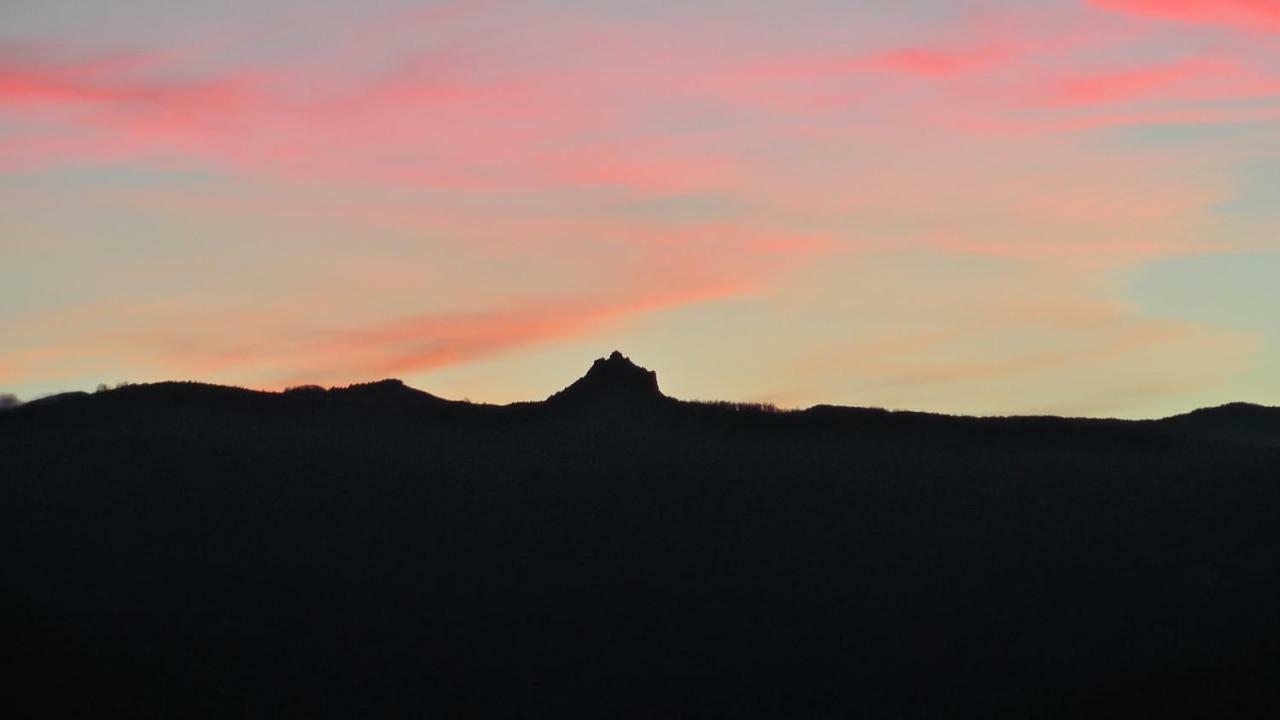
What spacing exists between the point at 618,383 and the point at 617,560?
7.29 meters

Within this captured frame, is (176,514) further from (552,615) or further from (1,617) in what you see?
(552,615)

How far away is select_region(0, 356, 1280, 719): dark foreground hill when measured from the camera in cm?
4603

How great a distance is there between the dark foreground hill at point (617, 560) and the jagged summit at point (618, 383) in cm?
10

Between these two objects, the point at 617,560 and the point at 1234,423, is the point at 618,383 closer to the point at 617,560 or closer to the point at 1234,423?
the point at 617,560

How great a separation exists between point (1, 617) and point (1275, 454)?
38.7m

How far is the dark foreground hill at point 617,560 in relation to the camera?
46.0 metres

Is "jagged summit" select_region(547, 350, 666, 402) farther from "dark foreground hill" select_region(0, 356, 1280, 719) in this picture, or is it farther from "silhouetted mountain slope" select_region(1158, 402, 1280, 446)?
"silhouetted mountain slope" select_region(1158, 402, 1280, 446)

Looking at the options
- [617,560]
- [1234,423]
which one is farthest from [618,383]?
[1234,423]

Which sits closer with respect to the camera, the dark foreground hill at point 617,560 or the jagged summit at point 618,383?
the dark foreground hill at point 617,560

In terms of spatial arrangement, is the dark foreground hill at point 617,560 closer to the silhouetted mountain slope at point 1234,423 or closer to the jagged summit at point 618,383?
the jagged summit at point 618,383

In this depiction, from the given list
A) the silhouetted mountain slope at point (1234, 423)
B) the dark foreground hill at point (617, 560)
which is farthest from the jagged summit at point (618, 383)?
the silhouetted mountain slope at point (1234, 423)

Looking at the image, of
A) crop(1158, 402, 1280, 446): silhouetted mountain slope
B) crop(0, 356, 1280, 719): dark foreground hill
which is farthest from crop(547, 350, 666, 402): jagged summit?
crop(1158, 402, 1280, 446): silhouetted mountain slope

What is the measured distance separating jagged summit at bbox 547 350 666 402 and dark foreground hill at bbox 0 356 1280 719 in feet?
0.34

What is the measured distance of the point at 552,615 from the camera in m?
48.0
